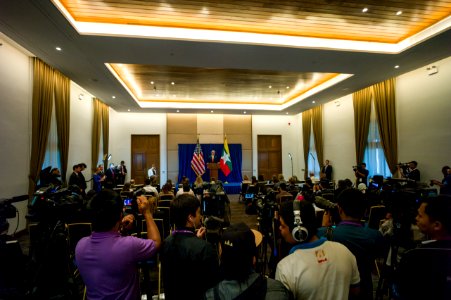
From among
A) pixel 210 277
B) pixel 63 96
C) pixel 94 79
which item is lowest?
pixel 210 277

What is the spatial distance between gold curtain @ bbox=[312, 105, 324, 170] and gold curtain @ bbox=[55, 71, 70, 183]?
10587 mm

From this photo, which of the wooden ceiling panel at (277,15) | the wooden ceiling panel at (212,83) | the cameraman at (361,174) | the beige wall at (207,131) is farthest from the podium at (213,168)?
A: the wooden ceiling panel at (277,15)

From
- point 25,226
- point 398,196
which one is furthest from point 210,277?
point 25,226

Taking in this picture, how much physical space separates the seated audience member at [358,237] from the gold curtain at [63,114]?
7.77 metres

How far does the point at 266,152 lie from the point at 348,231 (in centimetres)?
1231

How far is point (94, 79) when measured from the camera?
23.7 feet

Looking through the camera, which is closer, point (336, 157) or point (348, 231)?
point (348, 231)

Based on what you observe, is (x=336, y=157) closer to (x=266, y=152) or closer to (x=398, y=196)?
(x=266, y=152)

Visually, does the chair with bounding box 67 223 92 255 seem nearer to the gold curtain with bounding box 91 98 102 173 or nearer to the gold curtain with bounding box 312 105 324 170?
the gold curtain with bounding box 91 98 102 173


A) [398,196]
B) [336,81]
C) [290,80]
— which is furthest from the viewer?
[290,80]

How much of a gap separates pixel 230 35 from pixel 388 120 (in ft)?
20.3

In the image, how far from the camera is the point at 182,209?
4.91 feet

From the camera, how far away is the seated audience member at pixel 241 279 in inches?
40.3

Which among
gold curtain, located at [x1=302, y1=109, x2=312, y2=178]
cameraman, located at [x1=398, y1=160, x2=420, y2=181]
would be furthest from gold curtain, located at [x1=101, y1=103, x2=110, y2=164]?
cameraman, located at [x1=398, y1=160, x2=420, y2=181]
